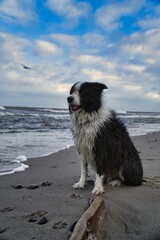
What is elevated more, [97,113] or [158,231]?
[97,113]

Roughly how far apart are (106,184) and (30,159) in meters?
3.00

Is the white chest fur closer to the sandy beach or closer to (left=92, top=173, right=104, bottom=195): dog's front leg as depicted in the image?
(left=92, top=173, right=104, bottom=195): dog's front leg

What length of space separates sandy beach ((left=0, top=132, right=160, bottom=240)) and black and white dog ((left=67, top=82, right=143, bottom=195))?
0.72ft

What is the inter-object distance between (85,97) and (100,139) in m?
0.66

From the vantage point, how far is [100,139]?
4.50 metres

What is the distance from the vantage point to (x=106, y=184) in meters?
4.81

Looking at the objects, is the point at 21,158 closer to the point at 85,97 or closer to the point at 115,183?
the point at 115,183

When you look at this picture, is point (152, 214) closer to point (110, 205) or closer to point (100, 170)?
point (110, 205)

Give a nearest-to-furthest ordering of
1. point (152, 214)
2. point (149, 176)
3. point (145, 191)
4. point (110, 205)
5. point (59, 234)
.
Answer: point (59, 234), point (152, 214), point (110, 205), point (145, 191), point (149, 176)

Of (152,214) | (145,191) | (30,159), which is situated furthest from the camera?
(30,159)

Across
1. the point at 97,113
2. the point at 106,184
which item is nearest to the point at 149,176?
the point at 106,184

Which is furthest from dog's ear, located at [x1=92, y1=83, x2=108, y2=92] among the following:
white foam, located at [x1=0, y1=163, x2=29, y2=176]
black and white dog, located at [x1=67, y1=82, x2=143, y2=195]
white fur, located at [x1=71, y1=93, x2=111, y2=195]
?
white foam, located at [x1=0, y1=163, x2=29, y2=176]

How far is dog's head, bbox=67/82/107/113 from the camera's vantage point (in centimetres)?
450

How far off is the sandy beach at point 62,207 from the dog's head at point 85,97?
1.23 meters
